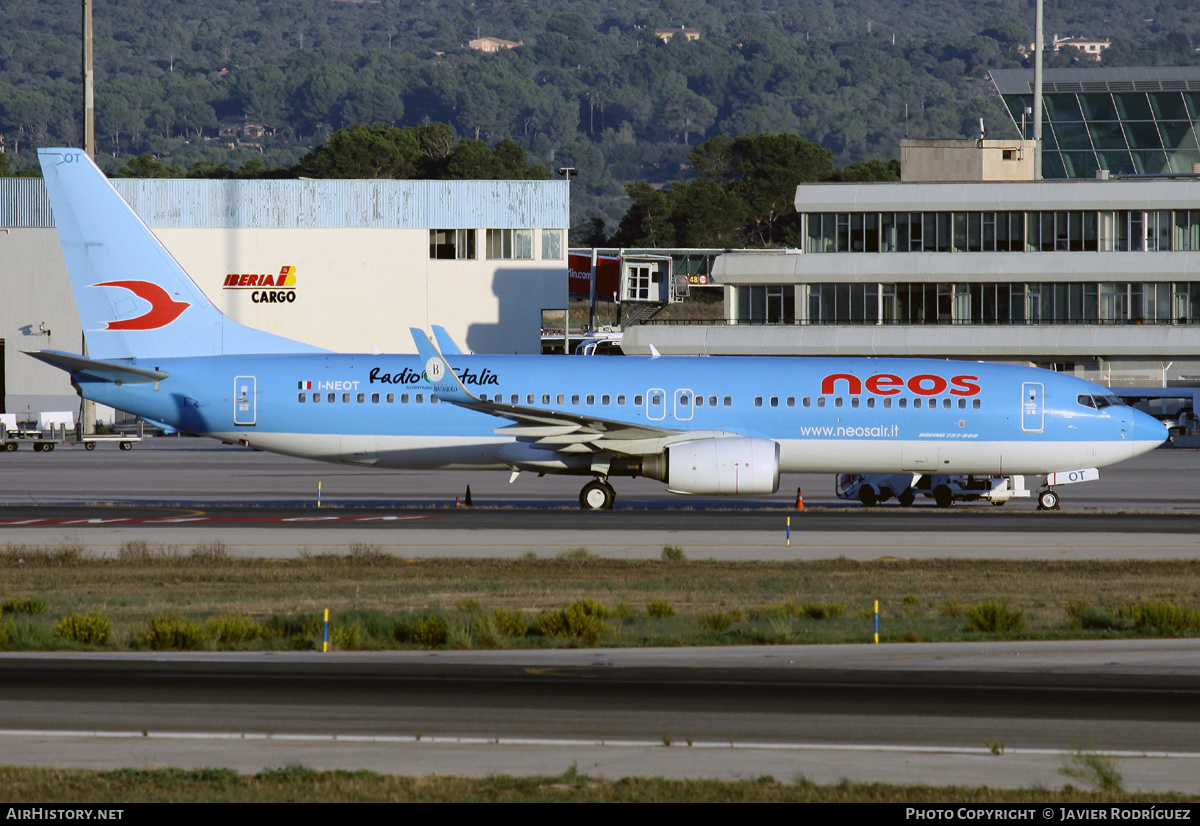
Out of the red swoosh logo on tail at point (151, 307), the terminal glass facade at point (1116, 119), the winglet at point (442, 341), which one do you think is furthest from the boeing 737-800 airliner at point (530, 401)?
the terminal glass facade at point (1116, 119)

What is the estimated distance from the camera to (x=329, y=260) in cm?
9081

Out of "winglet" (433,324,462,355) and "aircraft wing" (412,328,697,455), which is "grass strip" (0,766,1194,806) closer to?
"aircraft wing" (412,328,697,455)

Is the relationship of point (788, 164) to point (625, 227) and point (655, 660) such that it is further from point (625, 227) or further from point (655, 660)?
point (655, 660)

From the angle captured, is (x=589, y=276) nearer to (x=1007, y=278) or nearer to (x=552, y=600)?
(x=1007, y=278)

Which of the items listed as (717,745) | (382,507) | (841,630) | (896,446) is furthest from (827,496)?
(717,745)

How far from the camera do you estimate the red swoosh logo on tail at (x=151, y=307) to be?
37750mm

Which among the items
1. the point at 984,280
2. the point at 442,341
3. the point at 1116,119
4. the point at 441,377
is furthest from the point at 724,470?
the point at 1116,119

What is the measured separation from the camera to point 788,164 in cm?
18262

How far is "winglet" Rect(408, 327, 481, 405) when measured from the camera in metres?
35.7

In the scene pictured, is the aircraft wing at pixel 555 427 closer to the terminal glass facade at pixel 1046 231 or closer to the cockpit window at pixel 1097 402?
the cockpit window at pixel 1097 402

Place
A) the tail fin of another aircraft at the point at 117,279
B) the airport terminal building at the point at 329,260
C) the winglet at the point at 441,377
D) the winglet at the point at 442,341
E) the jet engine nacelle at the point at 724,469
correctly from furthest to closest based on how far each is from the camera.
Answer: the airport terminal building at the point at 329,260, the winglet at the point at 442,341, the tail fin of another aircraft at the point at 117,279, the winglet at the point at 441,377, the jet engine nacelle at the point at 724,469

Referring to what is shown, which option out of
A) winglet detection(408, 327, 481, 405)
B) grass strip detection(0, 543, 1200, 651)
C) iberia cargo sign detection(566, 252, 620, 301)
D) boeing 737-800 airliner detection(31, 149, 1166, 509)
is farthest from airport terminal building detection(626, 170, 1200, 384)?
grass strip detection(0, 543, 1200, 651)

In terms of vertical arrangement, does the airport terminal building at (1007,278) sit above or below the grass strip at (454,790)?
above

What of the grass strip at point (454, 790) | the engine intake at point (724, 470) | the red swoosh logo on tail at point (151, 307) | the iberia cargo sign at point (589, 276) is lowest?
the grass strip at point (454, 790)
